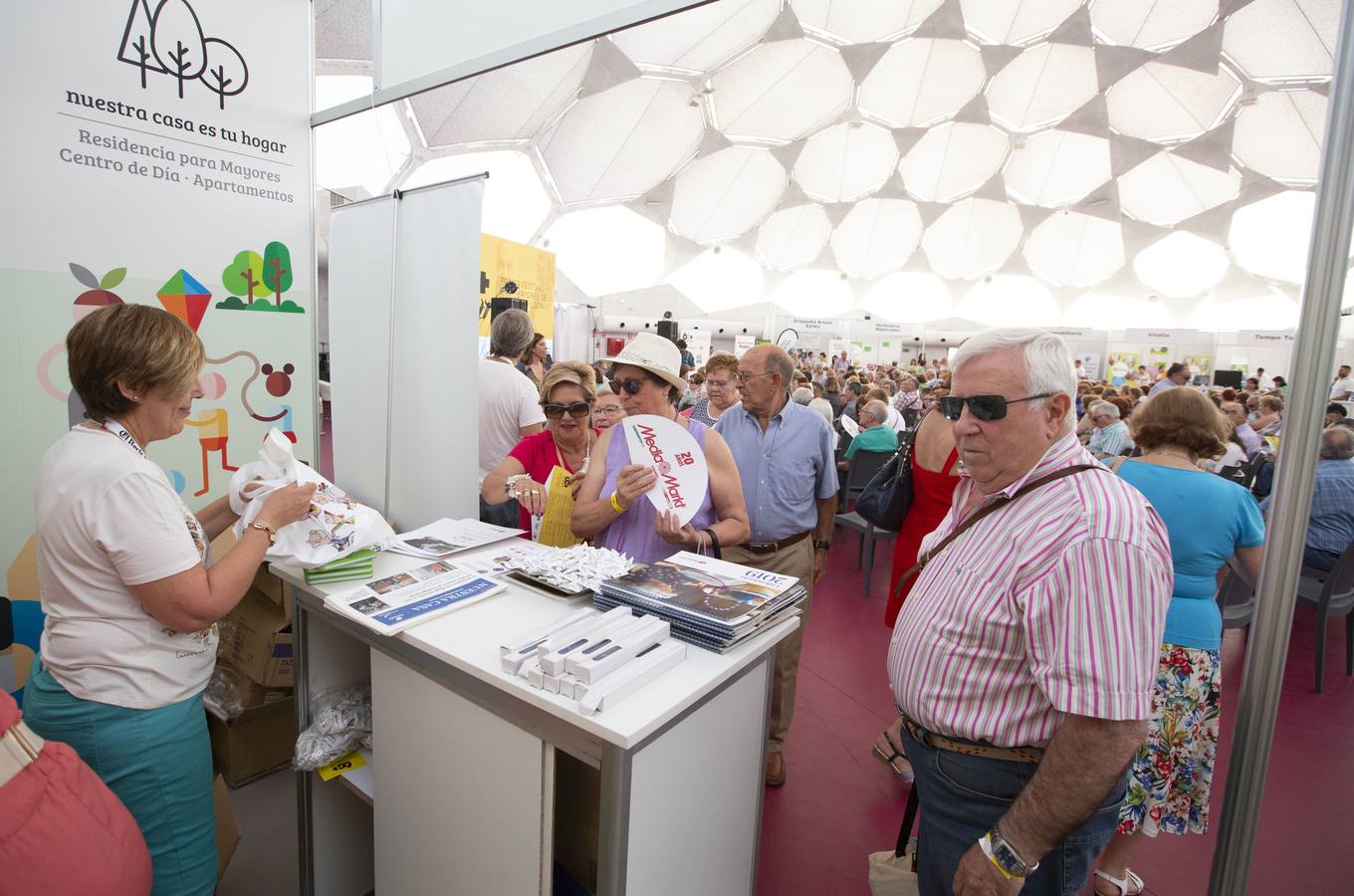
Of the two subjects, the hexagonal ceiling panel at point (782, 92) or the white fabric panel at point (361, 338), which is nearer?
the white fabric panel at point (361, 338)

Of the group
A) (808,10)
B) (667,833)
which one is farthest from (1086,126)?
(667,833)

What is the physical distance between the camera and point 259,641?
2.44 metres

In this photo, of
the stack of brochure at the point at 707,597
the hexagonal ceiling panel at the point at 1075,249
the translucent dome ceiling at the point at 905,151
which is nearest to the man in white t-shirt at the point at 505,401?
the stack of brochure at the point at 707,597

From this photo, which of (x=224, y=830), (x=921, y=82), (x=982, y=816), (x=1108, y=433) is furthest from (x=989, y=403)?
(x=921, y=82)

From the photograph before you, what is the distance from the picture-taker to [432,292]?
7.99 ft

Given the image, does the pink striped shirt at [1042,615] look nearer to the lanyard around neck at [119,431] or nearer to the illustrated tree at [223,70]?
the lanyard around neck at [119,431]

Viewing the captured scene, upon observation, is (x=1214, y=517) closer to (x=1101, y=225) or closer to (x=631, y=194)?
(x=631, y=194)

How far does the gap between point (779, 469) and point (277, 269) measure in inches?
105

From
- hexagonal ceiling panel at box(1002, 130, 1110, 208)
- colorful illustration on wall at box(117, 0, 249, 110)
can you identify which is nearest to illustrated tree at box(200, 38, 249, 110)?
colorful illustration on wall at box(117, 0, 249, 110)

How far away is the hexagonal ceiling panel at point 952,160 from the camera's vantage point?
2905 cm

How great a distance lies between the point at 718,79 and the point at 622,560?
2868cm

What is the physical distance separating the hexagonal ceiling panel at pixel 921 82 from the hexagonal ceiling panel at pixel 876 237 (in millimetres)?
4361

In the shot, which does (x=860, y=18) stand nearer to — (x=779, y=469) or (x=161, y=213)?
(x=779, y=469)

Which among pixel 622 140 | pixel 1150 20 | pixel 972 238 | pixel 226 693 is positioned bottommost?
pixel 226 693
